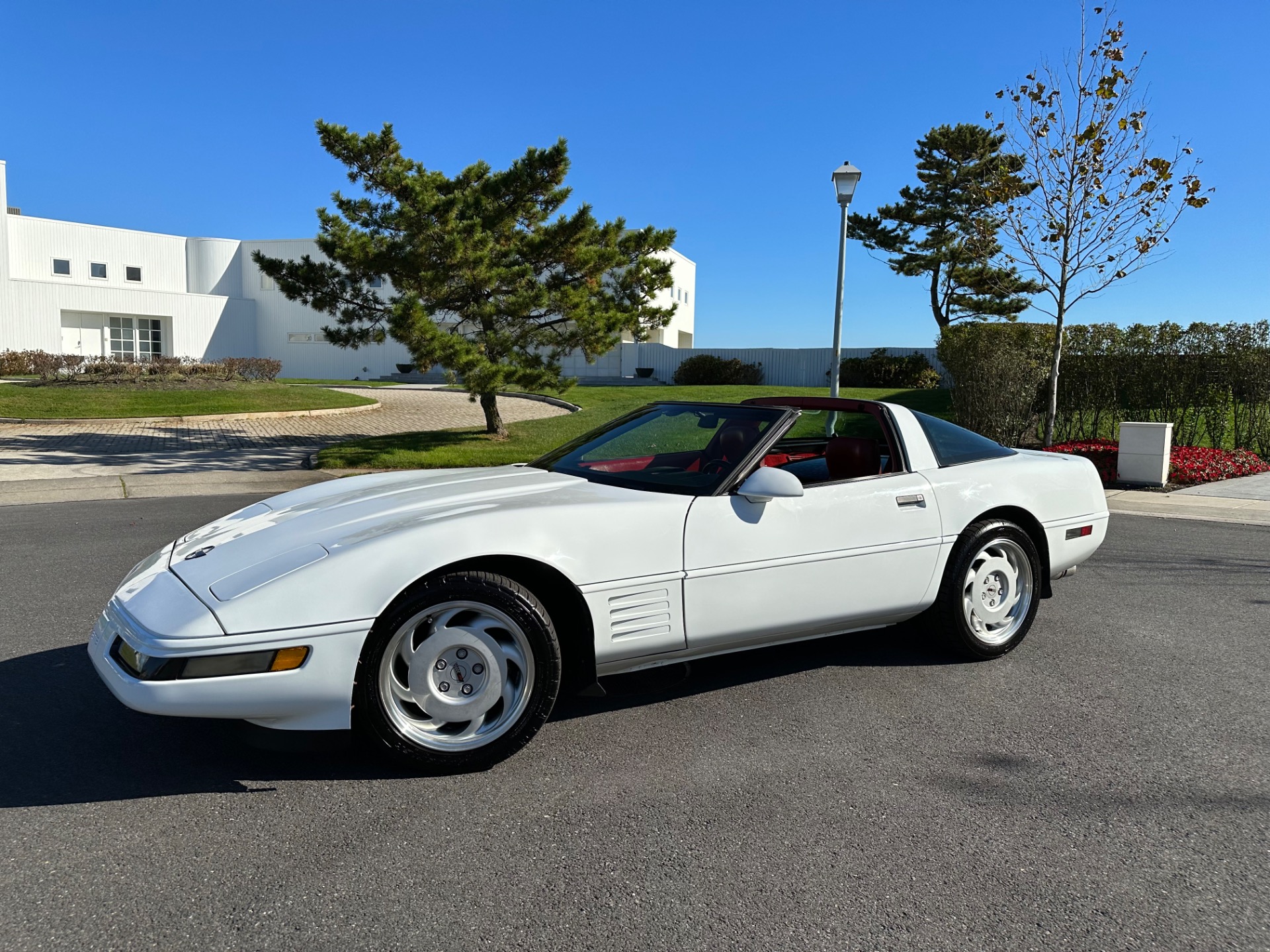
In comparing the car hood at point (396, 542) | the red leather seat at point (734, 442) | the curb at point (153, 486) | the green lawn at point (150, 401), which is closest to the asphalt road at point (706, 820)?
the car hood at point (396, 542)

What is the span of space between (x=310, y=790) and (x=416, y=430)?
17.1 meters

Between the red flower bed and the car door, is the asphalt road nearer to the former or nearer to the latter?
the car door

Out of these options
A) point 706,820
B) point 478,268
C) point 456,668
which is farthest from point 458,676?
point 478,268

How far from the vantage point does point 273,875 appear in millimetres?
2570

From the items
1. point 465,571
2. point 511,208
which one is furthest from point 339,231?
point 465,571

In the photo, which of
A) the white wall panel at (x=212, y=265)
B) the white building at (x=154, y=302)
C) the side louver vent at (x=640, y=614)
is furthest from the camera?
the white wall panel at (x=212, y=265)

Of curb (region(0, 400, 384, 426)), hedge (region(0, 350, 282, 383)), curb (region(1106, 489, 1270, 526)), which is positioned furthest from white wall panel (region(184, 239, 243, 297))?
curb (region(1106, 489, 1270, 526))

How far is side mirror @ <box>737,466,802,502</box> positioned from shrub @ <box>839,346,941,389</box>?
31098mm

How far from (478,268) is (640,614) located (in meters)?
13.1

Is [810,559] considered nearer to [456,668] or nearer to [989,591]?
[989,591]

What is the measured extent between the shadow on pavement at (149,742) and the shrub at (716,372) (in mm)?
34717

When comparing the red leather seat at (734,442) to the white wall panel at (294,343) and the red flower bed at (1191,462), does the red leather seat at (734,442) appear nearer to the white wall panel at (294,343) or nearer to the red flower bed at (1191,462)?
the red flower bed at (1191,462)

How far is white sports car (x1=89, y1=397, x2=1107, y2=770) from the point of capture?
2.96 m

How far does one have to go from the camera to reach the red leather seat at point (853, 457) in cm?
453
